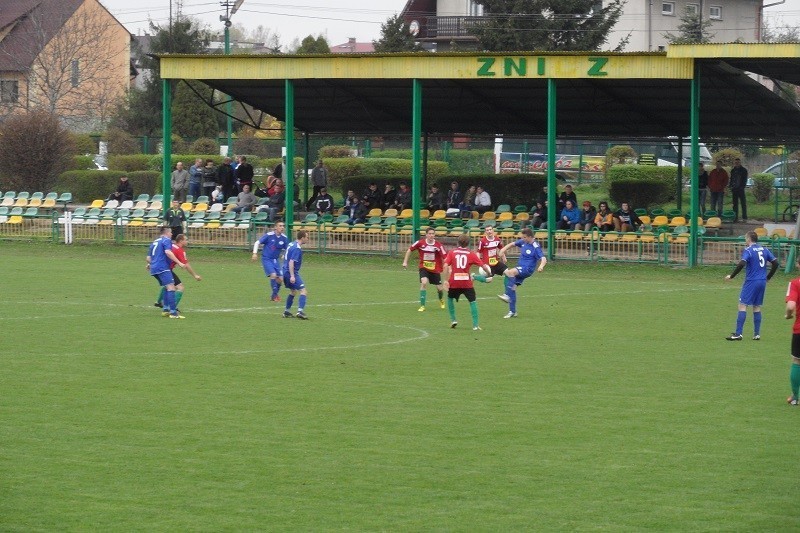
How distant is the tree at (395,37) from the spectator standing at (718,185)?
27162mm

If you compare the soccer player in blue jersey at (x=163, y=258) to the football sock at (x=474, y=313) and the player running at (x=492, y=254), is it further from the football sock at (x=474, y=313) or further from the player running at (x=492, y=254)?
the player running at (x=492, y=254)

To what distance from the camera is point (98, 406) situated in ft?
44.8

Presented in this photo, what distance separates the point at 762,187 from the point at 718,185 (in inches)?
372

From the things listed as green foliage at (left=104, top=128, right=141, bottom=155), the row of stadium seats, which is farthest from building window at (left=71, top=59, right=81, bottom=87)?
the row of stadium seats

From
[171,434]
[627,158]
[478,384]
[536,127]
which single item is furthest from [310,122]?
[171,434]

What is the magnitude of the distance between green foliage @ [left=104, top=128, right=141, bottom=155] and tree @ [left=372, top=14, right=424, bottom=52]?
46.2 feet

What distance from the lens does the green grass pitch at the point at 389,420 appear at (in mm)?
9859

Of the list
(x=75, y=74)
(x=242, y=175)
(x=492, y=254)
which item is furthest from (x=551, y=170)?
(x=75, y=74)

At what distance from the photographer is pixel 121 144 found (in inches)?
2333

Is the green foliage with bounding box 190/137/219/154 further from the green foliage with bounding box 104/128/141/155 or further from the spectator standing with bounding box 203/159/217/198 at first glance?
the spectator standing with bounding box 203/159/217/198

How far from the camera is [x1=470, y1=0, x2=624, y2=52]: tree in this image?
190 ft

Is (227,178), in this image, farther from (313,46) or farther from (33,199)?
(313,46)

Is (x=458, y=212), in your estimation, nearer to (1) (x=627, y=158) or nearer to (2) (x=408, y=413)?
(1) (x=627, y=158)

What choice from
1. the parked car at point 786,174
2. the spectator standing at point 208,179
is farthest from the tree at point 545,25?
the spectator standing at point 208,179
